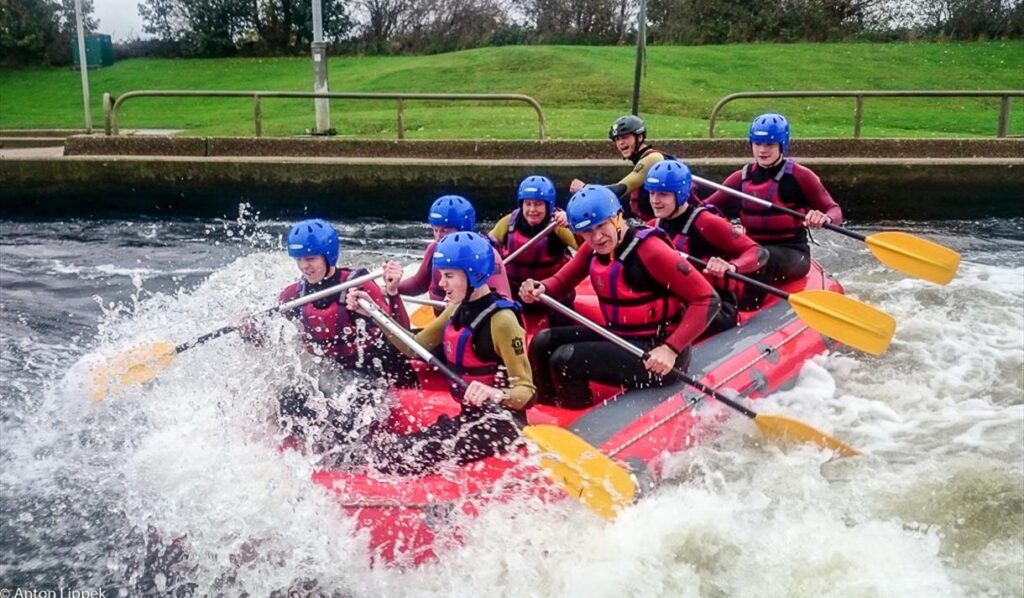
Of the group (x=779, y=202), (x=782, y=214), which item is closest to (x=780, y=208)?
(x=782, y=214)

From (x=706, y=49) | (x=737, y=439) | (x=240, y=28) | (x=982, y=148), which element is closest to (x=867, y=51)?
(x=706, y=49)

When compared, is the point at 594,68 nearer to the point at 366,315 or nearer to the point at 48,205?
the point at 48,205

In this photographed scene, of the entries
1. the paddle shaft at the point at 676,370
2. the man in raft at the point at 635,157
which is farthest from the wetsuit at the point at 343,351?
the man in raft at the point at 635,157

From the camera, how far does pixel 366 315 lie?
16.7ft

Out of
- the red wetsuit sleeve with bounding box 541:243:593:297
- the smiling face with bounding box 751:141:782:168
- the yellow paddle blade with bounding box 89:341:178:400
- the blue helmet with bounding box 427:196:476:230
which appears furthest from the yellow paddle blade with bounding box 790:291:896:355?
the yellow paddle blade with bounding box 89:341:178:400

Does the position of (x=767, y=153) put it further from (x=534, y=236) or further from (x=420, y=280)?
A: (x=420, y=280)

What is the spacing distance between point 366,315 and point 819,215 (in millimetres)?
3550

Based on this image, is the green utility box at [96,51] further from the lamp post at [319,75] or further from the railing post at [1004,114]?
the railing post at [1004,114]

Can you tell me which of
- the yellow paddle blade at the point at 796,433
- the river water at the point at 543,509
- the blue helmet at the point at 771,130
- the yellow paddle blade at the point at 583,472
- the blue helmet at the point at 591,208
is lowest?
the river water at the point at 543,509

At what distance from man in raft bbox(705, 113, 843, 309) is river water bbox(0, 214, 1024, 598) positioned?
0.83 metres

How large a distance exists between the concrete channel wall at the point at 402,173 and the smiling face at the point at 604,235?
728 cm

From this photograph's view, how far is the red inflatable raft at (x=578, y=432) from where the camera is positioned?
13.5 ft

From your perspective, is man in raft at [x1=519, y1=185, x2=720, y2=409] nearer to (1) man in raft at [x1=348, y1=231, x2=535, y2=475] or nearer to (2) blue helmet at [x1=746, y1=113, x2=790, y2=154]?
(1) man in raft at [x1=348, y1=231, x2=535, y2=475]

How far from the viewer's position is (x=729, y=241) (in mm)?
6219
